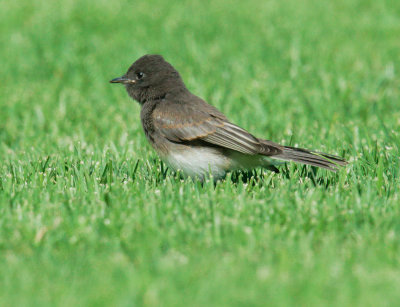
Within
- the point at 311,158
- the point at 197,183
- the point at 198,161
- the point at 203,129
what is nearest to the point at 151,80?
the point at 203,129

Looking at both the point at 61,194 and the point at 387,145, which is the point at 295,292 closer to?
the point at 61,194

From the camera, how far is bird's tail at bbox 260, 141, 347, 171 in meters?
6.09

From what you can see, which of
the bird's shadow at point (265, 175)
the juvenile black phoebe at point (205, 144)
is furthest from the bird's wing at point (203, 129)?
the bird's shadow at point (265, 175)

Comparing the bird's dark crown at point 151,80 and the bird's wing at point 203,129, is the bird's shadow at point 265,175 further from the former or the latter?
the bird's dark crown at point 151,80

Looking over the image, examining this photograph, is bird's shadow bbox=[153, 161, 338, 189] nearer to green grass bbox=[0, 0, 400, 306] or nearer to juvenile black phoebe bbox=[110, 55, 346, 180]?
green grass bbox=[0, 0, 400, 306]

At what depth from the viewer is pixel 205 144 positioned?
6.45m

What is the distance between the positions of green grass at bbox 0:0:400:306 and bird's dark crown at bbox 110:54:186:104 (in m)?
0.75

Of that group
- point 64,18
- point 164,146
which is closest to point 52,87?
point 64,18

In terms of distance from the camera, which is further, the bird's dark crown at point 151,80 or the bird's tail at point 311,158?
the bird's dark crown at point 151,80

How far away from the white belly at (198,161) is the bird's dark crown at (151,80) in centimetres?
85

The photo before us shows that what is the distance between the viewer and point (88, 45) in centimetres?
1220

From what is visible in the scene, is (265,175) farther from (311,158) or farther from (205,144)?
(205,144)

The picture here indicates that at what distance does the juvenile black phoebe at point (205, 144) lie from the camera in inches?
245

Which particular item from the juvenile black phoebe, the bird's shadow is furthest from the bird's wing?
the bird's shadow
